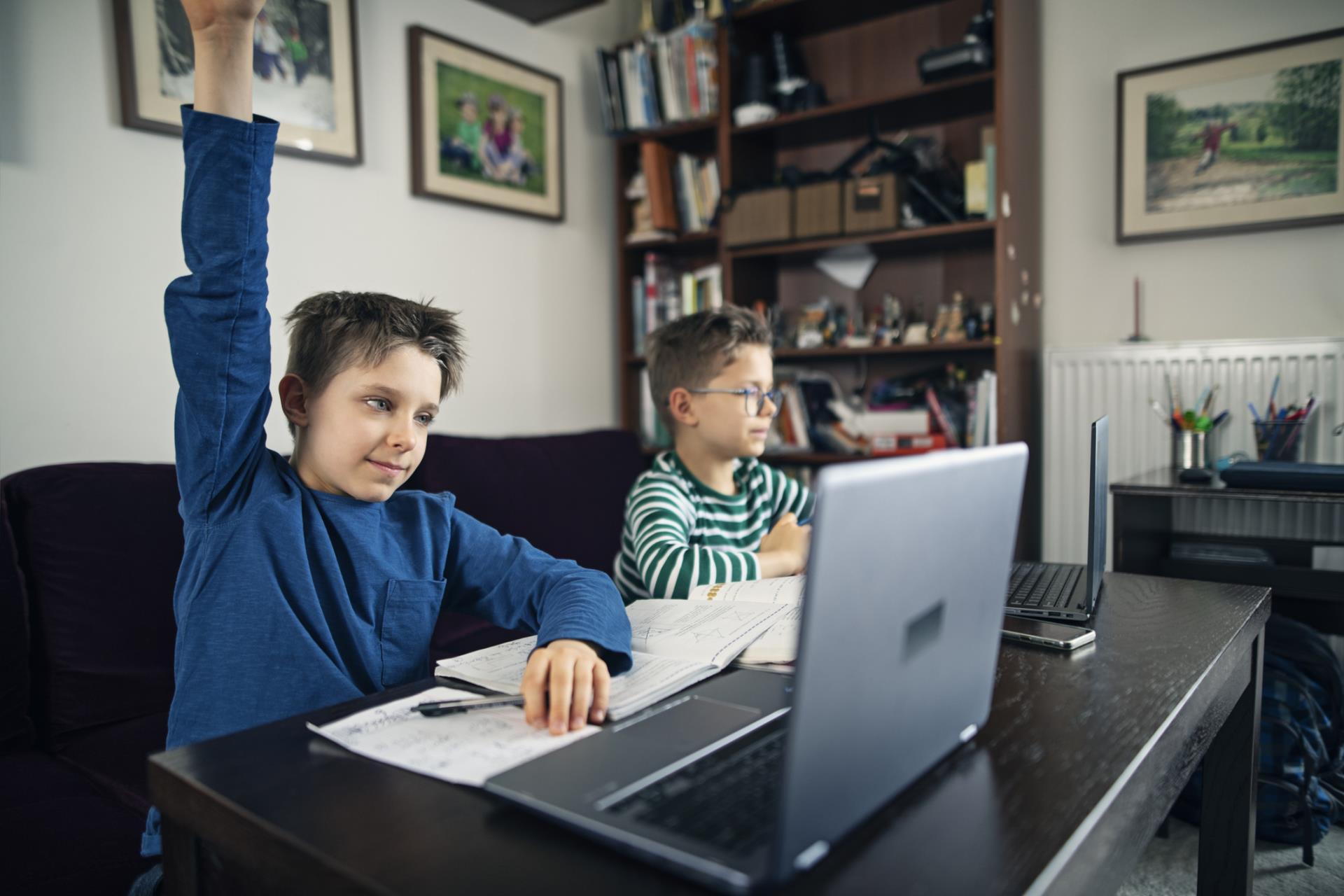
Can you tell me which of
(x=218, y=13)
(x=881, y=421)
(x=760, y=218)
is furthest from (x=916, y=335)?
(x=218, y=13)

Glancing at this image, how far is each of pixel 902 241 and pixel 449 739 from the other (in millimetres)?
2342

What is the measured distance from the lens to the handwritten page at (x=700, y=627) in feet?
2.87

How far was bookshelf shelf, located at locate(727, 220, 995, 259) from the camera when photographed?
252cm

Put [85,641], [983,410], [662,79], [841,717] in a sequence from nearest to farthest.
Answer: [841,717]
[85,641]
[983,410]
[662,79]

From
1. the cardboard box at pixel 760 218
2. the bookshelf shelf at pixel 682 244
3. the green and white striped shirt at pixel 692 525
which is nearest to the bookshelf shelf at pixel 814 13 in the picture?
the cardboard box at pixel 760 218

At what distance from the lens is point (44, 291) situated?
1.84 meters

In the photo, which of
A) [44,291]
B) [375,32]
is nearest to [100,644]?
[44,291]

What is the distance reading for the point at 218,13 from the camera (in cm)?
85

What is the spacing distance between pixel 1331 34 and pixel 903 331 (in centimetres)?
129

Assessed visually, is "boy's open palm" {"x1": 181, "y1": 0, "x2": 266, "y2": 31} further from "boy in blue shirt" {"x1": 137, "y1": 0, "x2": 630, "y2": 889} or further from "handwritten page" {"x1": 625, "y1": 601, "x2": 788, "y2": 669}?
"handwritten page" {"x1": 625, "y1": 601, "x2": 788, "y2": 669}

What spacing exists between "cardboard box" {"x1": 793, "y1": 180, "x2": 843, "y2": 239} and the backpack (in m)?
1.57

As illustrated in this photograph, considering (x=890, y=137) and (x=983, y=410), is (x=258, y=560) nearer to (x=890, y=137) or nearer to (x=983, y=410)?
(x=983, y=410)

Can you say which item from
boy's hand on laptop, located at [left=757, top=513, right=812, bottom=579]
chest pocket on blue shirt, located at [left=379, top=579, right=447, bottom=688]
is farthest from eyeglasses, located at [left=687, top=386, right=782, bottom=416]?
A: chest pocket on blue shirt, located at [left=379, top=579, right=447, bottom=688]

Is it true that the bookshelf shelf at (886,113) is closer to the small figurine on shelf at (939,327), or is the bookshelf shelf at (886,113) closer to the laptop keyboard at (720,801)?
the small figurine on shelf at (939,327)
